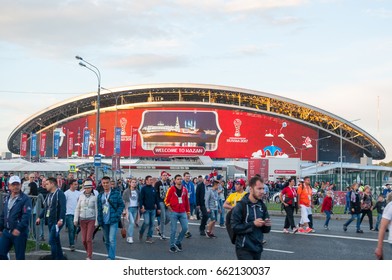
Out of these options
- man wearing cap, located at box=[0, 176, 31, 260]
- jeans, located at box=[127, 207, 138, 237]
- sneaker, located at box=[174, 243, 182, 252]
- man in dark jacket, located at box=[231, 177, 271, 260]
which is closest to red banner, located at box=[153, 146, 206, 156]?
jeans, located at box=[127, 207, 138, 237]

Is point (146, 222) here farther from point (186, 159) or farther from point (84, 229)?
point (186, 159)

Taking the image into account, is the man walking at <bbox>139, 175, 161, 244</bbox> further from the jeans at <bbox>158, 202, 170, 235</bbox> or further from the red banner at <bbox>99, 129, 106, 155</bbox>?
the red banner at <bbox>99, 129, 106, 155</bbox>

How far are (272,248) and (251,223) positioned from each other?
26.5 feet

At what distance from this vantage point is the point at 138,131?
100 metres

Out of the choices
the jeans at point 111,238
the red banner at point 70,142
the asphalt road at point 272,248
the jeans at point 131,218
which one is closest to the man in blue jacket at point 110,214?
the jeans at point 111,238

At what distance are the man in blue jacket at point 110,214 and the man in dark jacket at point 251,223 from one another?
5212mm

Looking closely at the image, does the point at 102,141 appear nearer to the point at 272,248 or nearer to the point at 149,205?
the point at 149,205

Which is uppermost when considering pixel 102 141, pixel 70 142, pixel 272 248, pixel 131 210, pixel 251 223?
pixel 70 142

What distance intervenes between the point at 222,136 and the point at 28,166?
52.3 meters

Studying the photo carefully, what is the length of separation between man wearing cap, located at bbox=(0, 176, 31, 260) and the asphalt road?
3.56 meters

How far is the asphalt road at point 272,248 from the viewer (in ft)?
45.8

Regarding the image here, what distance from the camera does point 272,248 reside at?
51.1 ft

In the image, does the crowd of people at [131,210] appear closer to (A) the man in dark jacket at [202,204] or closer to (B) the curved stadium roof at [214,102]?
(A) the man in dark jacket at [202,204]

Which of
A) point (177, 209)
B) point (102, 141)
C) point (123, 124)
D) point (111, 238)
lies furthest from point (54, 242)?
point (123, 124)
